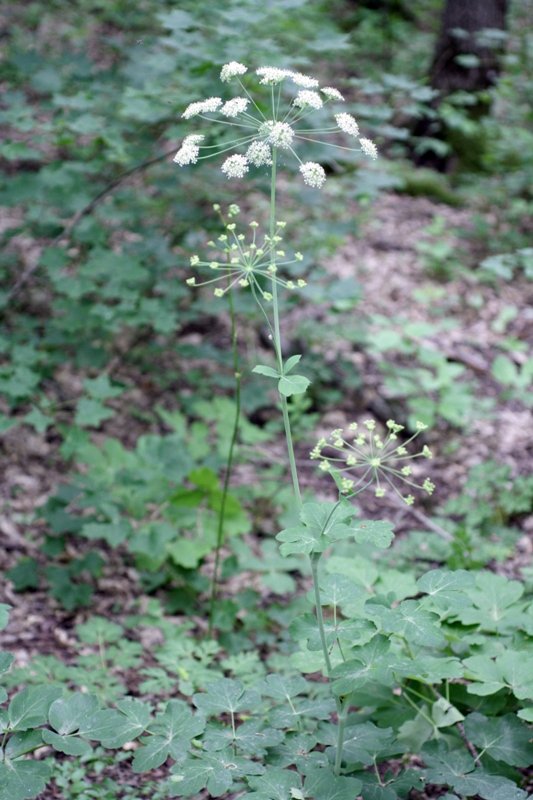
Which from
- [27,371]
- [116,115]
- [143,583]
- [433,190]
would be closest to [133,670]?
[143,583]

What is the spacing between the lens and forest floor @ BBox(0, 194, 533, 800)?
3.49 metres

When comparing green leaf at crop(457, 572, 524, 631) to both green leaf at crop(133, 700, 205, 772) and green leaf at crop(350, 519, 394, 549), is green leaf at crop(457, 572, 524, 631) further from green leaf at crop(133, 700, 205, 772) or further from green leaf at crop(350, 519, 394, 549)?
green leaf at crop(133, 700, 205, 772)

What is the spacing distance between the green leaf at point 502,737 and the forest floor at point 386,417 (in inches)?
44.3

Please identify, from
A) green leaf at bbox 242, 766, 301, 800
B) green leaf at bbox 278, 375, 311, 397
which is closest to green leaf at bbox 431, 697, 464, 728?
green leaf at bbox 242, 766, 301, 800

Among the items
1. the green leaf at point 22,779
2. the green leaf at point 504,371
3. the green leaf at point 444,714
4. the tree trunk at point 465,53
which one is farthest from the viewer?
the tree trunk at point 465,53

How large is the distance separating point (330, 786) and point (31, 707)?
2.44ft

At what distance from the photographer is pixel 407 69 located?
8977mm

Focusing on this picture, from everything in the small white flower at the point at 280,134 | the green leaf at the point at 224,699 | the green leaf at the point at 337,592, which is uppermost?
the small white flower at the point at 280,134

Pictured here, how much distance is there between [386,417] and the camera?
16.2ft

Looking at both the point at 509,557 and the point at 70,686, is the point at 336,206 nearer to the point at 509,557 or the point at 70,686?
the point at 509,557

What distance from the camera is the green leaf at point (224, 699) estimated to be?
76.5 inches

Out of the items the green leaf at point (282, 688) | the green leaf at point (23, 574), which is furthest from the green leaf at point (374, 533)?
the green leaf at point (23, 574)

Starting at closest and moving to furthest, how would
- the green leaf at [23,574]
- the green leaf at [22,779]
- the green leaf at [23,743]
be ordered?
the green leaf at [22,779] → the green leaf at [23,743] → the green leaf at [23,574]

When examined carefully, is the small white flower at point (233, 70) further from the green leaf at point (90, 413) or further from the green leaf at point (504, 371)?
the green leaf at point (504, 371)
